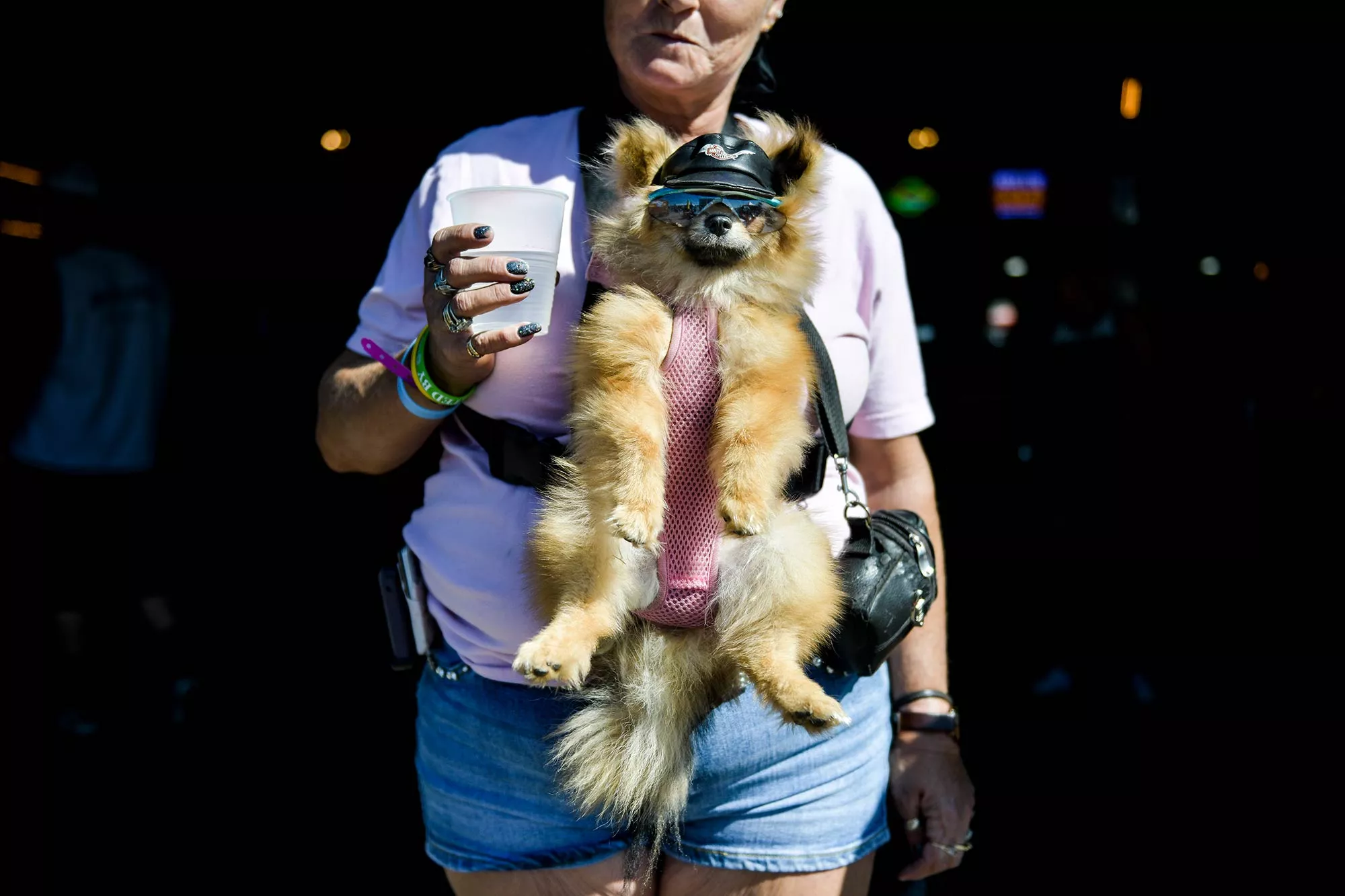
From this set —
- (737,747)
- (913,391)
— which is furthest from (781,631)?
(913,391)

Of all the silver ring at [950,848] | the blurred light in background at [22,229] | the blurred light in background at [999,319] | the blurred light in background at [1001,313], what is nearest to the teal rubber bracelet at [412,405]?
the silver ring at [950,848]

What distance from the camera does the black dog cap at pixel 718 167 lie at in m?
1.44

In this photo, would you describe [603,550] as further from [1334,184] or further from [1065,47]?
[1334,184]

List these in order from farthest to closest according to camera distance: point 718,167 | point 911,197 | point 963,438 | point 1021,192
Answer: point 911,197 → point 1021,192 → point 963,438 → point 718,167

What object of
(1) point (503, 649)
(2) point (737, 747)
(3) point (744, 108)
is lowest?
(2) point (737, 747)

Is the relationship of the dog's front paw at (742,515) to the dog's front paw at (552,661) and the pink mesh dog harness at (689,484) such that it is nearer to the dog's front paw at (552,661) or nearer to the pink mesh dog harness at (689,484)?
the pink mesh dog harness at (689,484)

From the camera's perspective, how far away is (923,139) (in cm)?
768

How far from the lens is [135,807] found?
4.16 m

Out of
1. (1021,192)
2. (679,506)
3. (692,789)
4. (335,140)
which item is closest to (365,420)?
(679,506)

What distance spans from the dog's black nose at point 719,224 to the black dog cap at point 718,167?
4 centimetres

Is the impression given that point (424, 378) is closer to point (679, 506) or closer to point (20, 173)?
point (679, 506)

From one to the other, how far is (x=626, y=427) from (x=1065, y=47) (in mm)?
5614

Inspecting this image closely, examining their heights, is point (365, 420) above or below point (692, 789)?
above

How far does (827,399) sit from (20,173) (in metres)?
4.68
